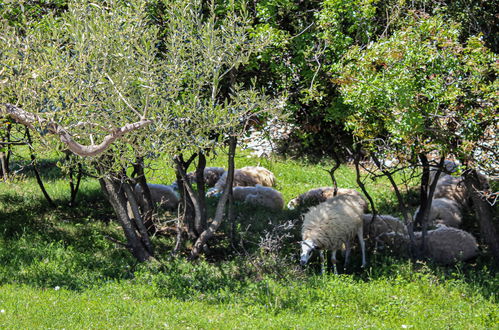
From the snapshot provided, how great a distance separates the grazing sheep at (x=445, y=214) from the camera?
1478 cm

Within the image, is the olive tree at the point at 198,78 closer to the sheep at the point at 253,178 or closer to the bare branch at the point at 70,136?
the bare branch at the point at 70,136

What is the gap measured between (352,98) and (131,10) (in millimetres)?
4207

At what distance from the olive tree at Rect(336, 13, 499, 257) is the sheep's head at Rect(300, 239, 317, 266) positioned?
2967mm

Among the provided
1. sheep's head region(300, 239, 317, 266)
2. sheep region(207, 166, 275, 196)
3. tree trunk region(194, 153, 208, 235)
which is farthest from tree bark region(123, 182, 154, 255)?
sheep region(207, 166, 275, 196)

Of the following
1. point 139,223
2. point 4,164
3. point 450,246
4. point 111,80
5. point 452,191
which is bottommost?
point 450,246

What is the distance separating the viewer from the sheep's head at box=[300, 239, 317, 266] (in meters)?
11.4

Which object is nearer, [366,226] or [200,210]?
[200,210]

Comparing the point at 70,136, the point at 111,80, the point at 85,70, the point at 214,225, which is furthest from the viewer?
the point at 214,225

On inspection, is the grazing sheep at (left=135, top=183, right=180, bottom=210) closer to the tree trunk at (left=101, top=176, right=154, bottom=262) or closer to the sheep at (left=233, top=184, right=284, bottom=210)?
the sheep at (left=233, top=184, right=284, bottom=210)

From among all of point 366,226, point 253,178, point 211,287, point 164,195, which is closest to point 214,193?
point 253,178

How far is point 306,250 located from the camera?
1153 cm

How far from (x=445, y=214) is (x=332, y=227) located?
15.1ft

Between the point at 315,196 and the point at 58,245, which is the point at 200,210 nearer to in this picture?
the point at 58,245

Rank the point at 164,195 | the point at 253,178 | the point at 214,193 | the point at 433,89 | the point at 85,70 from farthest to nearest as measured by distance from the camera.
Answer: the point at 253,178
the point at 214,193
the point at 164,195
the point at 433,89
the point at 85,70
